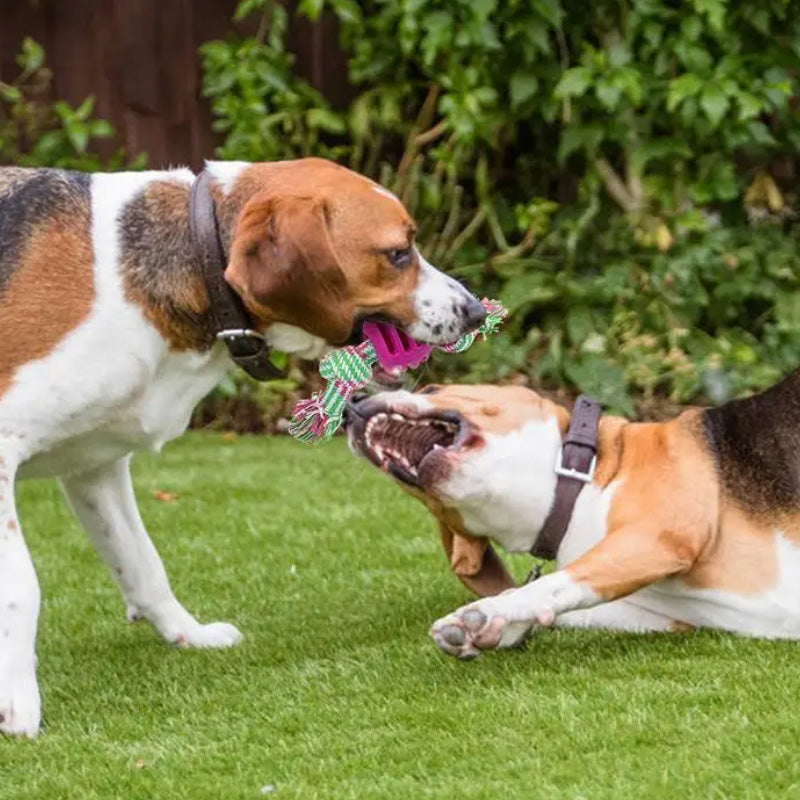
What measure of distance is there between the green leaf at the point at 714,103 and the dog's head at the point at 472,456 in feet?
12.0

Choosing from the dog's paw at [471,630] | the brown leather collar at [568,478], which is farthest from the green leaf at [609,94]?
the dog's paw at [471,630]

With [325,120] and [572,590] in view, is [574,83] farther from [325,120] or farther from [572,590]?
[572,590]

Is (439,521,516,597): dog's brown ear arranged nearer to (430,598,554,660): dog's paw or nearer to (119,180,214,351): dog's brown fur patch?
(430,598,554,660): dog's paw

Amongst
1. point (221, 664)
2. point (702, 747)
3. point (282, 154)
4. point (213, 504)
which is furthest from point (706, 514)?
point (282, 154)

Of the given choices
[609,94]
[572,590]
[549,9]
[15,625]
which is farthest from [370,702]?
[549,9]

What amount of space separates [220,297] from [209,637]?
109 cm

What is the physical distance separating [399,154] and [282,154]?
2.31 feet

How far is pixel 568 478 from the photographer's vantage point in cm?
424

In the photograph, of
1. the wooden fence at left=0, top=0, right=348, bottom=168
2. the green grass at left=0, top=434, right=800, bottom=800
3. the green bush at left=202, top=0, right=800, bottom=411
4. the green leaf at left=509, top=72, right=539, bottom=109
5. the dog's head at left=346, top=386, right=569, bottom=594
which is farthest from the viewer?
the wooden fence at left=0, top=0, right=348, bottom=168

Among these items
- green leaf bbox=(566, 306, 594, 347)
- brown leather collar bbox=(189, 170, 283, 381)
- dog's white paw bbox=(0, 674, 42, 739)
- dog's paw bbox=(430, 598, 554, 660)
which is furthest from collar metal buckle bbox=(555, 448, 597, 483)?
green leaf bbox=(566, 306, 594, 347)

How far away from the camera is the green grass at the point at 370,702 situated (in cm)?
324

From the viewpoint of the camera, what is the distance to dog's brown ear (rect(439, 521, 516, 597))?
4355mm

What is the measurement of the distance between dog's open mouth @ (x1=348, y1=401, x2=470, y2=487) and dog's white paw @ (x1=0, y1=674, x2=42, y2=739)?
1070 mm

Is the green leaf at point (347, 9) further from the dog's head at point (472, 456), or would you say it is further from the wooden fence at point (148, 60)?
the dog's head at point (472, 456)
